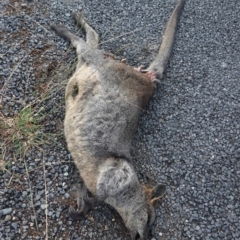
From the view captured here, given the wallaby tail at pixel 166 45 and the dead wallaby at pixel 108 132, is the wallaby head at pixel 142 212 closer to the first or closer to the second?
the dead wallaby at pixel 108 132

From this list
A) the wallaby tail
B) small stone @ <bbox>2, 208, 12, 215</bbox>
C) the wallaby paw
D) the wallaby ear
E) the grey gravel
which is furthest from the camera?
the wallaby tail

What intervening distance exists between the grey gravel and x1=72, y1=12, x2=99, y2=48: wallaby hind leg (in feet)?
0.44

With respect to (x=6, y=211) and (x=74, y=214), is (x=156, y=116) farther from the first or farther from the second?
(x=6, y=211)

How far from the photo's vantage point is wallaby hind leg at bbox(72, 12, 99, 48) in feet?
21.8

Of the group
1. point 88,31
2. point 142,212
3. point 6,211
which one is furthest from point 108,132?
point 88,31

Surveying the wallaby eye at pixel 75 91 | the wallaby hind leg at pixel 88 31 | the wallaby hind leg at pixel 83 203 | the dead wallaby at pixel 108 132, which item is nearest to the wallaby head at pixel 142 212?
the dead wallaby at pixel 108 132

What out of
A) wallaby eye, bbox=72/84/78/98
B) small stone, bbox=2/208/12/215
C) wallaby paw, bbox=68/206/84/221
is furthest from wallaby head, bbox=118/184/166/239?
wallaby eye, bbox=72/84/78/98

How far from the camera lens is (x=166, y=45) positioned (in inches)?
274

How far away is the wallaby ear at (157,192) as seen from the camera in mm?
5238

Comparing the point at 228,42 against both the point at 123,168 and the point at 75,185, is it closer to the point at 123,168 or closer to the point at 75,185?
the point at 123,168

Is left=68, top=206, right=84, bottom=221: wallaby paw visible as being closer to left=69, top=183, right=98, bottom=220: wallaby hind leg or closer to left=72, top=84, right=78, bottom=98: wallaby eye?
left=69, top=183, right=98, bottom=220: wallaby hind leg

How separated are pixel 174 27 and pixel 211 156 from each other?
2.54 meters

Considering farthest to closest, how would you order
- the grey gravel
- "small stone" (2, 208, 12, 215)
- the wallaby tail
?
the wallaby tail
the grey gravel
"small stone" (2, 208, 12, 215)

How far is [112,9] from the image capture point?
750 centimetres
